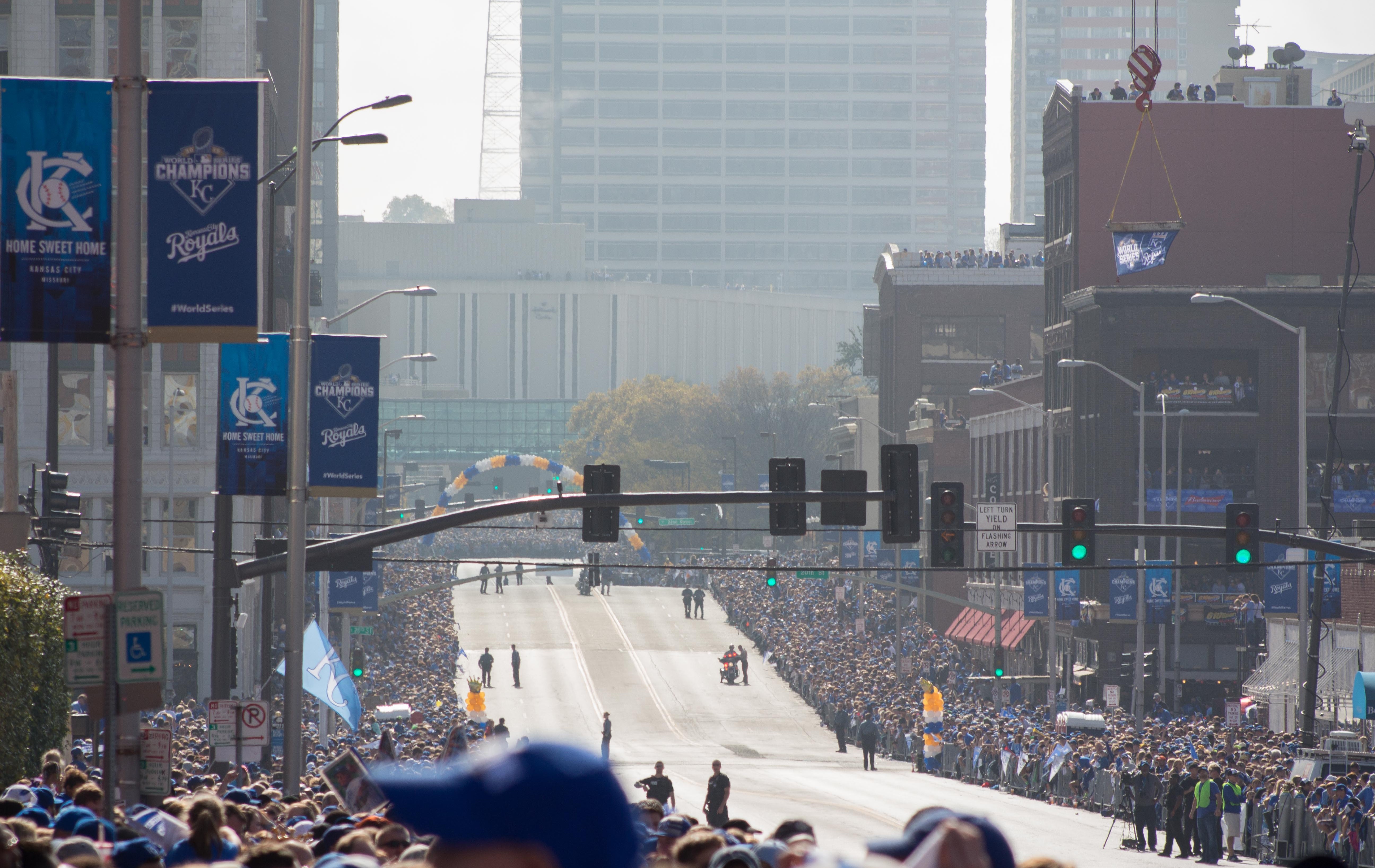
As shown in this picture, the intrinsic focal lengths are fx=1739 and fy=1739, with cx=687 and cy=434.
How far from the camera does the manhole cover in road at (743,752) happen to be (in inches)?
2092

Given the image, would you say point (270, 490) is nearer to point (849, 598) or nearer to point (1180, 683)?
point (1180, 683)

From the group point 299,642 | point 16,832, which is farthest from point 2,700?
point 16,832

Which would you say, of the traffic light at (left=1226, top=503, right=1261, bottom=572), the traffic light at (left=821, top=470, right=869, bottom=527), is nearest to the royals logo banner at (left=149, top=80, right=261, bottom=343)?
the traffic light at (left=821, top=470, right=869, bottom=527)

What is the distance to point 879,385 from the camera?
109m

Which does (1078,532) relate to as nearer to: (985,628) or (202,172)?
(202,172)

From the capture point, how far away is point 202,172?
531 inches

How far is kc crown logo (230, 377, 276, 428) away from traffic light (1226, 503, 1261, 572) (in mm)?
15145

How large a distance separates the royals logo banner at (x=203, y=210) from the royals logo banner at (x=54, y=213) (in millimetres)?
751

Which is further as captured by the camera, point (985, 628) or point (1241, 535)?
point (985, 628)

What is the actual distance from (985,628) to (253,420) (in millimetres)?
55008

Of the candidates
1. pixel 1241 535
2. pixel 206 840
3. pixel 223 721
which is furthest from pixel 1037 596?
pixel 206 840

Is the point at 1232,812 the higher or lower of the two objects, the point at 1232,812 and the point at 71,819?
the lower

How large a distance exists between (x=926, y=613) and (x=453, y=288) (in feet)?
385

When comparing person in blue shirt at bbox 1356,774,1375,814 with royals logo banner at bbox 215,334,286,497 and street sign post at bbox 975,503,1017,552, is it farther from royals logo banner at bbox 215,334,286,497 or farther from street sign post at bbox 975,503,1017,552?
royals logo banner at bbox 215,334,286,497
